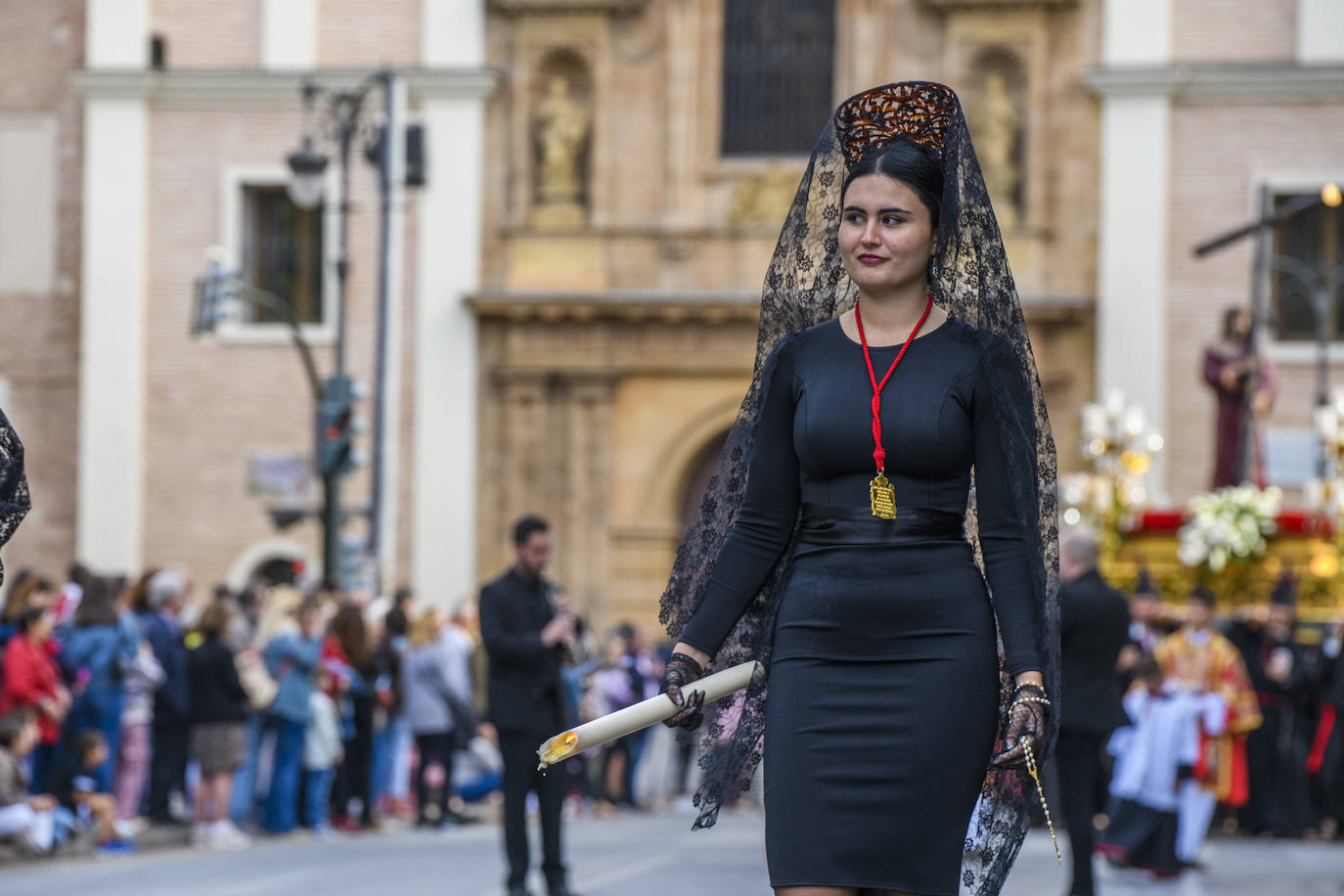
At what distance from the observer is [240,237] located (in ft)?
104

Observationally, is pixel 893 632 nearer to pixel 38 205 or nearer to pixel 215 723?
pixel 215 723

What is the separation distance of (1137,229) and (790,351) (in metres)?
25.3

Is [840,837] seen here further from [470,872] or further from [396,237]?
[396,237]

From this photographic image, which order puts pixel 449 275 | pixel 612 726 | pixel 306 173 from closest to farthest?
pixel 612 726 → pixel 306 173 → pixel 449 275

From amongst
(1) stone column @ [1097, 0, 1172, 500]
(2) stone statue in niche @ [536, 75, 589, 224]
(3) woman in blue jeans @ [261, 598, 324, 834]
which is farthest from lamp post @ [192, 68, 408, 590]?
(1) stone column @ [1097, 0, 1172, 500]

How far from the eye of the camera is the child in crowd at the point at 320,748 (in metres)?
16.2

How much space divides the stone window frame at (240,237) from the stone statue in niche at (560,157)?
2949mm

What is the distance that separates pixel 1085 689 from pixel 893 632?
6935mm

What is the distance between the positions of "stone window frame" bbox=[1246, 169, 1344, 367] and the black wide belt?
1000 inches

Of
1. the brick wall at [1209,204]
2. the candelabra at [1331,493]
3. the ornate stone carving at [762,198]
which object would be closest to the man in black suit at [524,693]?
the candelabra at [1331,493]

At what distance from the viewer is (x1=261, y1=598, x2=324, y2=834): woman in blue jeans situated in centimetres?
1596

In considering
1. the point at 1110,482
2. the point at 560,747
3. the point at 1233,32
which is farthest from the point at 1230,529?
the point at 560,747

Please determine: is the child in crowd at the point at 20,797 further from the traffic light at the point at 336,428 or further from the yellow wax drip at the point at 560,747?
the yellow wax drip at the point at 560,747

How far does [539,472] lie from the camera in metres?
30.7
